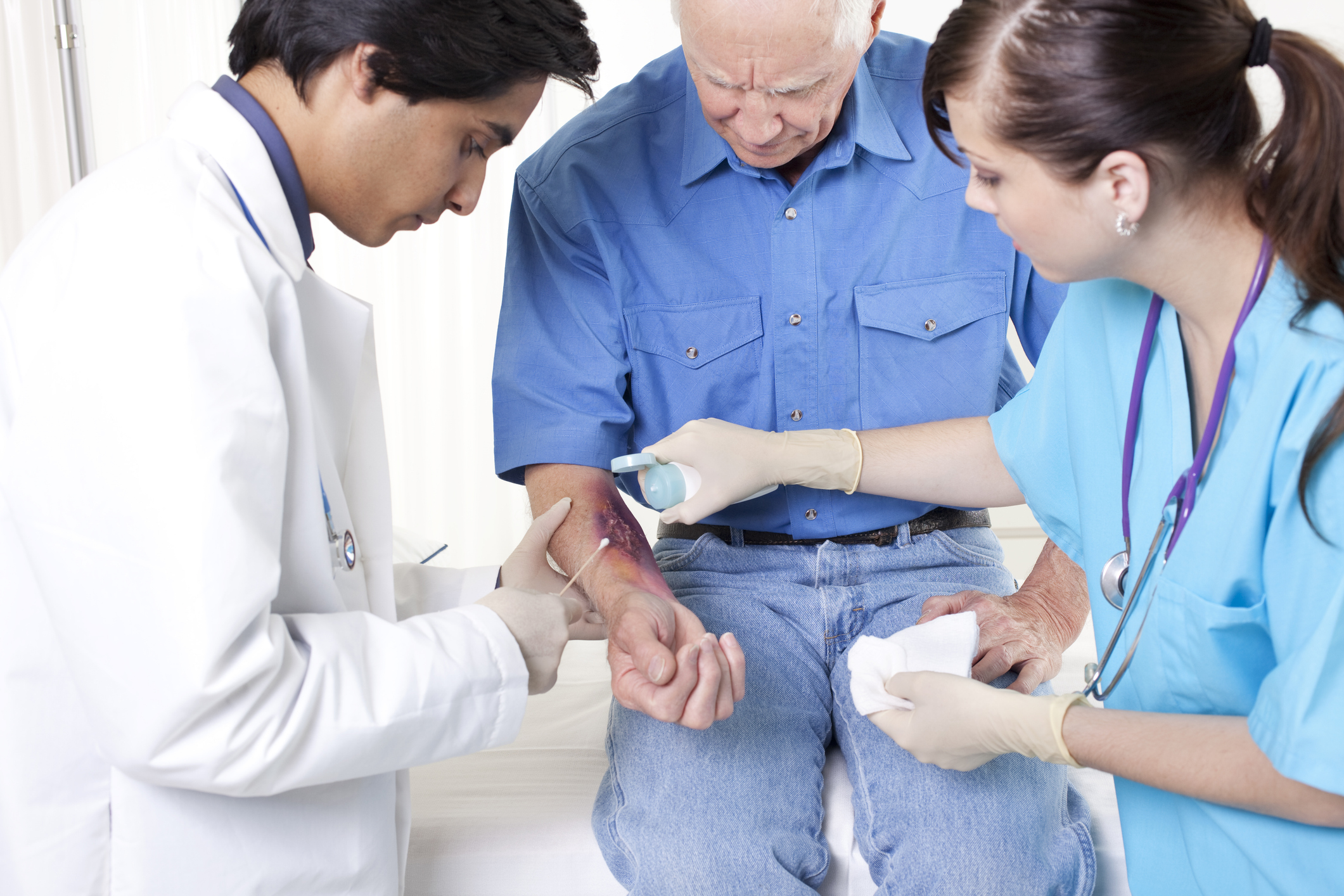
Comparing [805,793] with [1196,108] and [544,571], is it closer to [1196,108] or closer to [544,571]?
[544,571]

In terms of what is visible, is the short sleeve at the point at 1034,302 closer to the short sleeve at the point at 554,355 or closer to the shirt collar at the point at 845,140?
the shirt collar at the point at 845,140

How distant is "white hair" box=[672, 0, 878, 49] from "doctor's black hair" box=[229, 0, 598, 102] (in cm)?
46

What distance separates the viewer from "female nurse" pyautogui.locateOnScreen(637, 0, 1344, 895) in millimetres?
919

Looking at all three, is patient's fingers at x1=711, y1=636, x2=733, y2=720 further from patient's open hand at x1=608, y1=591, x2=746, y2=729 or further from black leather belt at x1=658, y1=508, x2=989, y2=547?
black leather belt at x1=658, y1=508, x2=989, y2=547

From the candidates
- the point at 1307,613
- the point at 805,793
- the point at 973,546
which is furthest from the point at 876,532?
the point at 1307,613

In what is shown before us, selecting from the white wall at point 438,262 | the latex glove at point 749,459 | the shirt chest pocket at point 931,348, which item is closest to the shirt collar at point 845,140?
the shirt chest pocket at point 931,348

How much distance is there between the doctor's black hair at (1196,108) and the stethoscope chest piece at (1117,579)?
0.91 feet

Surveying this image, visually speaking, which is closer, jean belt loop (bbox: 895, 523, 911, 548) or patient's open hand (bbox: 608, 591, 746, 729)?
patient's open hand (bbox: 608, 591, 746, 729)

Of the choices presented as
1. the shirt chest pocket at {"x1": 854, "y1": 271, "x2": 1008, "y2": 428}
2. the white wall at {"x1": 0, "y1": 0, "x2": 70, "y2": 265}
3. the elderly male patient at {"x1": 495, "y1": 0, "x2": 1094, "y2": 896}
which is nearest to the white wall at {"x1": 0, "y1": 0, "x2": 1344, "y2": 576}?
the white wall at {"x1": 0, "y1": 0, "x2": 70, "y2": 265}

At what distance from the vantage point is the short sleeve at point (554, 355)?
176 cm

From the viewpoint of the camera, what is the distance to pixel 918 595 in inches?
65.1

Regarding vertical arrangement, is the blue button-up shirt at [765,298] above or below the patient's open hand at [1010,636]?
above

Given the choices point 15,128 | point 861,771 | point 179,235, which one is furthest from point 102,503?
point 15,128

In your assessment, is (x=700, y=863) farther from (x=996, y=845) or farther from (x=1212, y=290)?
(x=1212, y=290)
